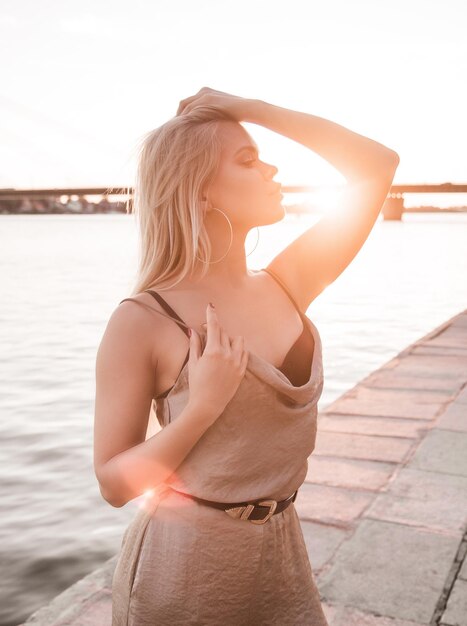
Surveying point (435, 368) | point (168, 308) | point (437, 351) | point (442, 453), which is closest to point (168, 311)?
point (168, 308)

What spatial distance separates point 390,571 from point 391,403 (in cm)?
306

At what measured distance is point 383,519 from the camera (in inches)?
143

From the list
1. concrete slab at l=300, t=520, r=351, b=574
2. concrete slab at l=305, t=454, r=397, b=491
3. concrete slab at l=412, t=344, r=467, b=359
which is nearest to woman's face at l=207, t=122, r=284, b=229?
concrete slab at l=300, t=520, r=351, b=574

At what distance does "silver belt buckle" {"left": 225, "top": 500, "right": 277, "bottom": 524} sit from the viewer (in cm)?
137

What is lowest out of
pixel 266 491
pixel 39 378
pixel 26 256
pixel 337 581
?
pixel 26 256

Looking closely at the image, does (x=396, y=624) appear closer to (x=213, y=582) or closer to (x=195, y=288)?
(x=213, y=582)

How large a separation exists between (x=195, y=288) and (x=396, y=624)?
1882 mm

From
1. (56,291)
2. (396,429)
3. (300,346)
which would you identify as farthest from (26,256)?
(300,346)

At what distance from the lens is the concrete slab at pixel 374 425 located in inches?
205

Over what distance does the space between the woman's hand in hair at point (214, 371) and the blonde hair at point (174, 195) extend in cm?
16

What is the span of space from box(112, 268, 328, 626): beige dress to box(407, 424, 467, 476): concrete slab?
3150 millimetres

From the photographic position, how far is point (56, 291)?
2219 cm

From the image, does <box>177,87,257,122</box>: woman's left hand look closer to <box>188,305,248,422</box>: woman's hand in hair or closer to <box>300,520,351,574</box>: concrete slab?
<box>188,305,248,422</box>: woman's hand in hair

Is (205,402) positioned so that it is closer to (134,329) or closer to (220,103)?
(134,329)
